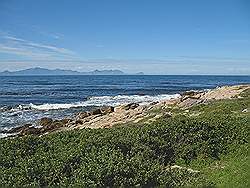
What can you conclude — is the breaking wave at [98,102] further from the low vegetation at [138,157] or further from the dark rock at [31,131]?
the low vegetation at [138,157]

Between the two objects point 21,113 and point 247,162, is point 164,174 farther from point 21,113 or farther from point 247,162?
point 21,113

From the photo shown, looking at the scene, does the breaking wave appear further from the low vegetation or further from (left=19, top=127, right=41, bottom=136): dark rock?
the low vegetation

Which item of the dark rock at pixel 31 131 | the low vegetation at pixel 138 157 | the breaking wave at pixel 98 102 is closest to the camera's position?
the low vegetation at pixel 138 157

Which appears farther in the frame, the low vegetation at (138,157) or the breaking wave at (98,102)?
the breaking wave at (98,102)

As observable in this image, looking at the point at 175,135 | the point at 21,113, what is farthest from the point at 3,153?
the point at 21,113

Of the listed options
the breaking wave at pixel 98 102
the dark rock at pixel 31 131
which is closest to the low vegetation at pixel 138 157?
the dark rock at pixel 31 131

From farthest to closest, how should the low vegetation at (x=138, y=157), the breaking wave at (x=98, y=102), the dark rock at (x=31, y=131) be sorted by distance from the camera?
the breaking wave at (x=98, y=102)
the dark rock at (x=31, y=131)
the low vegetation at (x=138, y=157)

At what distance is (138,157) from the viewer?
14078 mm

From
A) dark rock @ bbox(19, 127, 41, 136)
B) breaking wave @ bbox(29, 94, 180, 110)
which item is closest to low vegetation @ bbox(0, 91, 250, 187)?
dark rock @ bbox(19, 127, 41, 136)

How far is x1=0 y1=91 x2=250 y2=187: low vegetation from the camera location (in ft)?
39.9

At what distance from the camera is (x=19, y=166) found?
13.0 m

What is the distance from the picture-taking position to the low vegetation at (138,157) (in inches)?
478

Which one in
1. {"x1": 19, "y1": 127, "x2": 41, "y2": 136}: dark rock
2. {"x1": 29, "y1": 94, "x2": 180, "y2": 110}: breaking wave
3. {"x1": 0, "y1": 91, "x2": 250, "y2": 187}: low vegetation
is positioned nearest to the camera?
{"x1": 0, "y1": 91, "x2": 250, "y2": 187}: low vegetation

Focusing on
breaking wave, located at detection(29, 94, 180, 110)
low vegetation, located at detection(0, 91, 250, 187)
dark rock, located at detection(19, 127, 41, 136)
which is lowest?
breaking wave, located at detection(29, 94, 180, 110)
